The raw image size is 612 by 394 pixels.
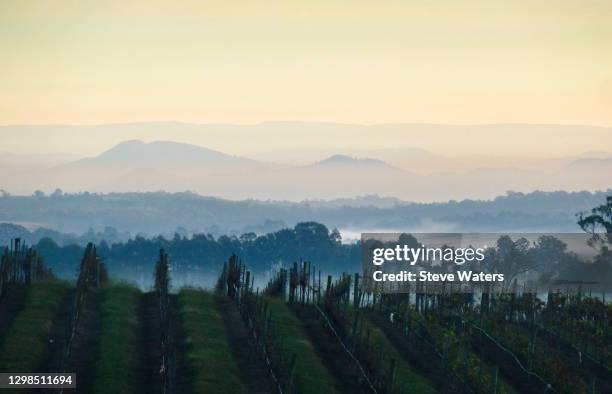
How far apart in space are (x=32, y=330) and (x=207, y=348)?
19.1 feet

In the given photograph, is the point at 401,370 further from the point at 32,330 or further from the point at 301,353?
the point at 32,330

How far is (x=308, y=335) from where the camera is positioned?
169ft

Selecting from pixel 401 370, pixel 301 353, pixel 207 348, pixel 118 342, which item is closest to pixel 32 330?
pixel 118 342

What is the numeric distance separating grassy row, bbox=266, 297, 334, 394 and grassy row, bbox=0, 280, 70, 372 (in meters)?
8.06

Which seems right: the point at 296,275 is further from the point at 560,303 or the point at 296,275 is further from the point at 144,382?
the point at 144,382

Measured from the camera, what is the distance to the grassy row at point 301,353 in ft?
141

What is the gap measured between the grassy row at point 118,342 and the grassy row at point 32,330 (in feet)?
5.97

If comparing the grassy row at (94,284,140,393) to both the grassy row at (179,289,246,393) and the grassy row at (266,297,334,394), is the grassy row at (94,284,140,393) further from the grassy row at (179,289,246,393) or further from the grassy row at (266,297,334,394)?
the grassy row at (266,297,334,394)

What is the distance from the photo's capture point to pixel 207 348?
153ft

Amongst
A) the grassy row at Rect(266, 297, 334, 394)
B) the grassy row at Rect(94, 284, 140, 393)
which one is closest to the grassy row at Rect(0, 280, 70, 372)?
the grassy row at Rect(94, 284, 140, 393)

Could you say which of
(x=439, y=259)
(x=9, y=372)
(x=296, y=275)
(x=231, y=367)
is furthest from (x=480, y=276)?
(x=9, y=372)

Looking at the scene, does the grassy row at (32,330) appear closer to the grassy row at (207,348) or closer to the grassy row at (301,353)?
the grassy row at (207,348)

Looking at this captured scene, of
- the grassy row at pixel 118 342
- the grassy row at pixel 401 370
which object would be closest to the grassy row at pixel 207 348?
the grassy row at pixel 118 342

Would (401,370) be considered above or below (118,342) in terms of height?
below
